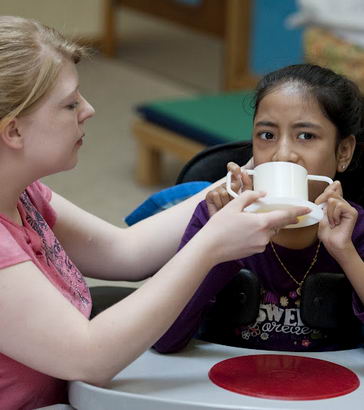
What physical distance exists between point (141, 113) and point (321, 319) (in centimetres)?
272

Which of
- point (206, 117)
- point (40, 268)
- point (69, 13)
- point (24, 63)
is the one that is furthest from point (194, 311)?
point (69, 13)

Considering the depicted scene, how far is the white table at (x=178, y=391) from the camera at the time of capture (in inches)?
55.6

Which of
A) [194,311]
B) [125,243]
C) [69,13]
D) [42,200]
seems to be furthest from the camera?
[69,13]

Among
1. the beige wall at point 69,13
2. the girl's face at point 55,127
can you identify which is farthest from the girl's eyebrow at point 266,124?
the beige wall at point 69,13

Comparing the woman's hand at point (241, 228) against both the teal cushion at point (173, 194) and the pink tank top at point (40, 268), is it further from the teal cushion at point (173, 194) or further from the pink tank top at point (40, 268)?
the teal cushion at point (173, 194)

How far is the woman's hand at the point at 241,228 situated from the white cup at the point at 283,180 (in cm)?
4

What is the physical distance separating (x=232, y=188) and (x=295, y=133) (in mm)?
153

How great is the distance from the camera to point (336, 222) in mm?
1551

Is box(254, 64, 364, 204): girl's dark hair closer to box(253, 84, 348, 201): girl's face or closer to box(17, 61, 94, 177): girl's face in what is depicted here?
box(253, 84, 348, 201): girl's face

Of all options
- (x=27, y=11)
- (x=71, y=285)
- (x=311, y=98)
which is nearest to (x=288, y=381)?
(x=71, y=285)

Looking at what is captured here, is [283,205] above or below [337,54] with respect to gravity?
below

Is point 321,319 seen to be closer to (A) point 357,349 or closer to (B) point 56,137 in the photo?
(A) point 357,349

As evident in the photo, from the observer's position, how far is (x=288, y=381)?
1512 millimetres

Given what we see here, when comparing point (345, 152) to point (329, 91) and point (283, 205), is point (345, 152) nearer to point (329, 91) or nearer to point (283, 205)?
point (329, 91)
